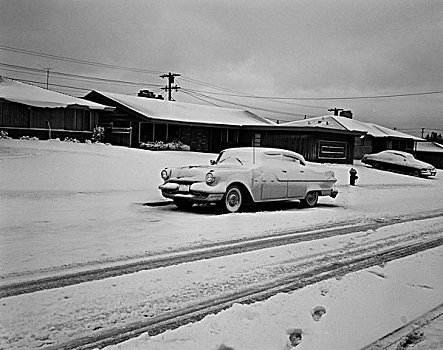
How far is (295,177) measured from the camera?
9109 mm

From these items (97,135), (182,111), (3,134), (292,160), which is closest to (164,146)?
(182,111)

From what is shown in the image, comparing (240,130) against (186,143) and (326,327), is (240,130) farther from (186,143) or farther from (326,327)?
(326,327)

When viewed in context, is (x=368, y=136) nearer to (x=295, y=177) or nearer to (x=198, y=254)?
(x=295, y=177)

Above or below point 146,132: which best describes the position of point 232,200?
below

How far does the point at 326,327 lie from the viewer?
3100 mm

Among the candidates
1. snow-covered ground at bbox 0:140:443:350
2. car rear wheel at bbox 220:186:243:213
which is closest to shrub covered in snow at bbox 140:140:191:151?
snow-covered ground at bbox 0:140:443:350

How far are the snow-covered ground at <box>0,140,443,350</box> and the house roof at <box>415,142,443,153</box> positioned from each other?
21.0 meters

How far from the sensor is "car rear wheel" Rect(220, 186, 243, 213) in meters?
8.00

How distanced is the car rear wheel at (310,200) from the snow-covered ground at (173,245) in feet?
0.56

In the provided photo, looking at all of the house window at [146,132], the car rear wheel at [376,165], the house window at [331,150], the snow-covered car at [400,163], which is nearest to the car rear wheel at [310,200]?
the house window at [146,132]

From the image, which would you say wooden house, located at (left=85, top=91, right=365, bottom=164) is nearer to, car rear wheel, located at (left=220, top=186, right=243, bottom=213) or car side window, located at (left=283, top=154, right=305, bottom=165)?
car side window, located at (left=283, top=154, right=305, bottom=165)

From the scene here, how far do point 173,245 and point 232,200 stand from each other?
279cm

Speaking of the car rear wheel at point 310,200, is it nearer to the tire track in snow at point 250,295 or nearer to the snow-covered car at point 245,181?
the snow-covered car at point 245,181

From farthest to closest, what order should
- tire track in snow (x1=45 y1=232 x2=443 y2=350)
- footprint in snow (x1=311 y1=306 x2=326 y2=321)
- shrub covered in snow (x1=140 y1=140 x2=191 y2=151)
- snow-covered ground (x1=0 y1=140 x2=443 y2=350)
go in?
shrub covered in snow (x1=140 y1=140 x2=191 y2=151), footprint in snow (x1=311 y1=306 x2=326 y2=321), snow-covered ground (x1=0 y1=140 x2=443 y2=350), tire track in snow (x1=45 y1=232 x2=443 y2=350)
